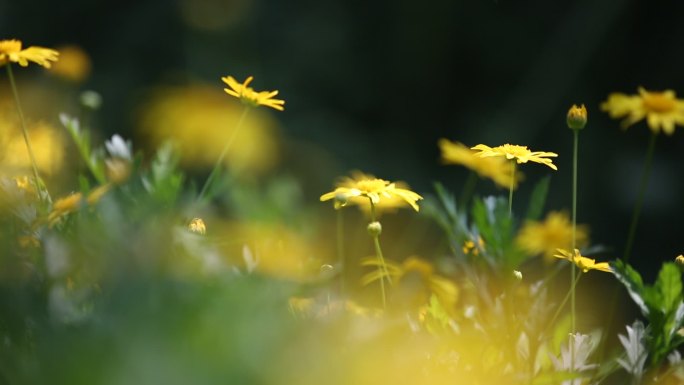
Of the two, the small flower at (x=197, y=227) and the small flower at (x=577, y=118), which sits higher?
the small flower at (x=577, y=118)

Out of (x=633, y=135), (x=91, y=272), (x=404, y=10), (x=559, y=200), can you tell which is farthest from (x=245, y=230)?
(x=404, y=10)

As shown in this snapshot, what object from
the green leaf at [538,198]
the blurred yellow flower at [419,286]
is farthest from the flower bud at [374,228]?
the green leaf at [538,198]

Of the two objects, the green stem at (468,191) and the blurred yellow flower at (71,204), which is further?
the green stem at (468,191)

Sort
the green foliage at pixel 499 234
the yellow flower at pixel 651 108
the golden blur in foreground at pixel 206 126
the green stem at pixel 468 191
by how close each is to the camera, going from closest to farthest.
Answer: the green foliage at pixel 499 234
the yellow flower at pixel 651 108
the green stem at pixel 468 191
the golden blur in foreground at pixel 206 126

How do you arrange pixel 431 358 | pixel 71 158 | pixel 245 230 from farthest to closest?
1. pixel 71 158
2. pixel 245 230
3. pixel 431 358

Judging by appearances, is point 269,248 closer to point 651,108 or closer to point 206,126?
point 651,108

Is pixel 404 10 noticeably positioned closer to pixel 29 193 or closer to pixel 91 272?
pixel 29 193

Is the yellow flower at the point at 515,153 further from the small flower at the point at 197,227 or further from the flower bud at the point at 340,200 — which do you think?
the small flower at the point at 197,227
